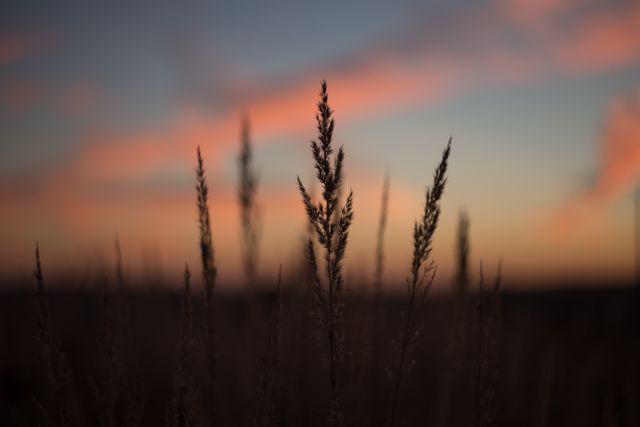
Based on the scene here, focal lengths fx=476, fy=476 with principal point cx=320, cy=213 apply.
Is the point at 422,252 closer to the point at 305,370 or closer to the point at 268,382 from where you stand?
the point at 268,382

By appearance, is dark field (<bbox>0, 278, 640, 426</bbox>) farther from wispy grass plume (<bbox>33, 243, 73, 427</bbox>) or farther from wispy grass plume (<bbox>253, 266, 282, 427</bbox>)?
wispy grass plume (<bbox>33, 243, 73, 427</bbox>)

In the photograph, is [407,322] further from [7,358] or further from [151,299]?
[7,358]

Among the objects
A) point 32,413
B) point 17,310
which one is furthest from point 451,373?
point 17,310

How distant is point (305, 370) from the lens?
16.0 ft

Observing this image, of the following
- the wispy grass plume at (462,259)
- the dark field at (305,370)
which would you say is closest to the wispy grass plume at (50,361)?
the dark field at (305,370)

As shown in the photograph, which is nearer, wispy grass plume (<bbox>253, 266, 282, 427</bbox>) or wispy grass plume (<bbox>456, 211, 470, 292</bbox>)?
wispy grass plume (<bbox>253, 266, 282, 427</bbox>)

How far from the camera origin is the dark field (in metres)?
3.20

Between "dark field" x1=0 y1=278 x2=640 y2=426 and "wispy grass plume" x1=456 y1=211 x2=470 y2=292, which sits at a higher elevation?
"wispy grass plume" x1=456 y1=211 x2=470 y2=292

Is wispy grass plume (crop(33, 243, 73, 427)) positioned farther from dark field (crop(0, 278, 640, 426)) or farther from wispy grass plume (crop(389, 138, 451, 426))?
wispy grass plume (crop(389, 138, 451, 426))

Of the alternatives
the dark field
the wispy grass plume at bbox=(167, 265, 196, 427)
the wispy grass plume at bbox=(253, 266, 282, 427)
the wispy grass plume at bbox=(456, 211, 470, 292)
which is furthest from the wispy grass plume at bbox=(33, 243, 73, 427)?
the wispy grass plume at bbox=(456, 211, 470, 292)

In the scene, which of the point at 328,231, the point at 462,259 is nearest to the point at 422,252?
the point at 328,231

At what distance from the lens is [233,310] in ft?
31.9

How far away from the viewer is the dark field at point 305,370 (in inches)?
126

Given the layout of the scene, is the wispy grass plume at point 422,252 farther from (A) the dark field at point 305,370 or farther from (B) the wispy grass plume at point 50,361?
(B) the wispy grass plume at point 50,361
